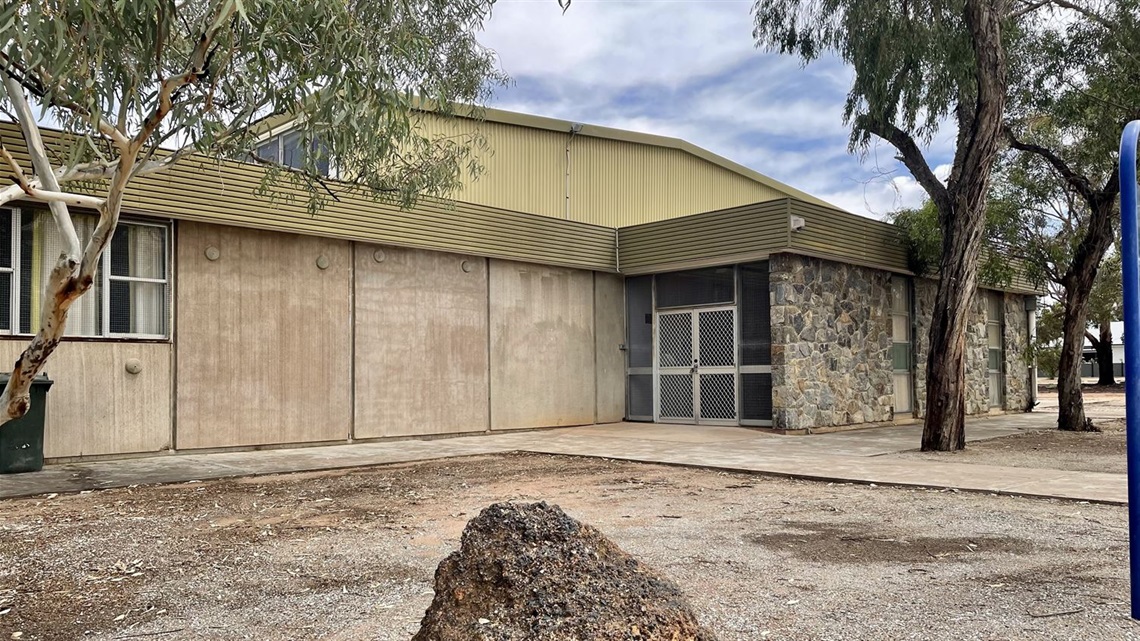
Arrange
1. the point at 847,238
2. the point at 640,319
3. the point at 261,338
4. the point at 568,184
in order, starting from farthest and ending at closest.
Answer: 1. the point at 568,184
2. the point at 640,319
3. the point at 847,238
4. the point at 261,338

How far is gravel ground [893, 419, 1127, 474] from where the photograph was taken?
9.38 m

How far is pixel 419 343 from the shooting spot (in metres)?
12.8

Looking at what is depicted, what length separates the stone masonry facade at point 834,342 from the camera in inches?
518

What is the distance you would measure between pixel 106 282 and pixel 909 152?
10909 mm

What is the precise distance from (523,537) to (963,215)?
9762 mm

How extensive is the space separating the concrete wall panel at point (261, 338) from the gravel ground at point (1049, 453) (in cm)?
769

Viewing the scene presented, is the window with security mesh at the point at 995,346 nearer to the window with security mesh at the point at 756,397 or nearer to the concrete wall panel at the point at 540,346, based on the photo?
the window with security mesh at the point at 756,397

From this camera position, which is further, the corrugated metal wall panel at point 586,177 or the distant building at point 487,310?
the corrugated metal wall panel at point 586,177

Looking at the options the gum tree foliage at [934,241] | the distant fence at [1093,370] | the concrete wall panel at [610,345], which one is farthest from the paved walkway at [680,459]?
the distant fence at [1093,370]

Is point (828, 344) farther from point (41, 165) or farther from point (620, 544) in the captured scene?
point (41, 165)

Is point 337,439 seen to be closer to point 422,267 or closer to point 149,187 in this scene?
point 422,267

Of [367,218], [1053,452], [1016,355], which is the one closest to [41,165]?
[367,218]

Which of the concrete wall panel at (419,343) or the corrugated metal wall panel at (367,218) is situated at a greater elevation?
the corrugated metal wall panel at (367,218)

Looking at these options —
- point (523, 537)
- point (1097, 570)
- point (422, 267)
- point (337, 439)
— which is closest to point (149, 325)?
point (337, 439)
